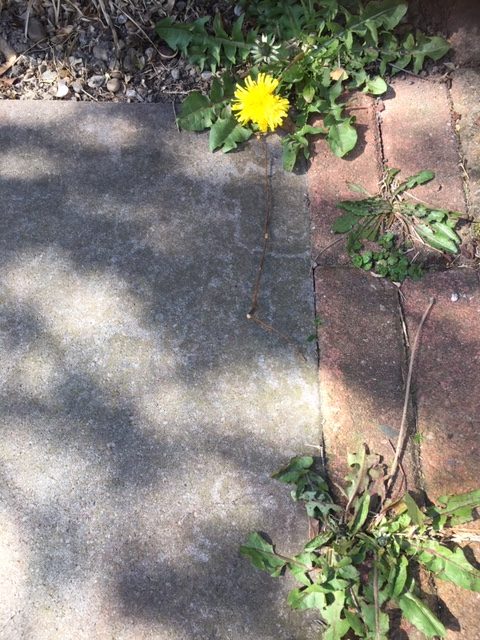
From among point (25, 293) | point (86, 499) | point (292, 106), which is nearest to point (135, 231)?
point (25, 293)

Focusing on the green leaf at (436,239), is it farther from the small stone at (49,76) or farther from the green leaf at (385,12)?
the small stone at (49,76)

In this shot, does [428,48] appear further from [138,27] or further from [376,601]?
[376,601]

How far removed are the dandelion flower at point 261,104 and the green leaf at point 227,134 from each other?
123mm

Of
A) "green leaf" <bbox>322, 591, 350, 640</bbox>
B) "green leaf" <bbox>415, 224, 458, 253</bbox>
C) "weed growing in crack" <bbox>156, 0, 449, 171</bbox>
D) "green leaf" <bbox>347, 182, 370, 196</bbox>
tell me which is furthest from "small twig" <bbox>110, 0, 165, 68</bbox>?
"green leaf" <bbox>322, 591, 350, 640</bbox>

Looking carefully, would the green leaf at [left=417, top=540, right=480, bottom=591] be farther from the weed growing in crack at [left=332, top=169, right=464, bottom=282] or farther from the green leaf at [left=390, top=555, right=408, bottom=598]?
the weed growing in crack at [left=332, top=169, right=464, bottom=282]

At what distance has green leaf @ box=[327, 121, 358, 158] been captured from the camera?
2.51m

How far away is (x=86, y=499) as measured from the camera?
206cm

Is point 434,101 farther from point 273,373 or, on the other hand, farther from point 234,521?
point 234,521

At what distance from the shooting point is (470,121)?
2.62 metres

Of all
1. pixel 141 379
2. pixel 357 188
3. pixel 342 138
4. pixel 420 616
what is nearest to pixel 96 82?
pixel 342 138

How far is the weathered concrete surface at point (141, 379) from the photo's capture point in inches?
76.6

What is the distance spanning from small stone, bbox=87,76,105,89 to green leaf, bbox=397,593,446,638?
2296 millimetres

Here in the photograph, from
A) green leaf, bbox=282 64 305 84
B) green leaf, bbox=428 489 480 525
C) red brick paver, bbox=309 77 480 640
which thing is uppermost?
green leaf, bbox=282 64 305 84

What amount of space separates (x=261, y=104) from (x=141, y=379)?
110 centimetres
